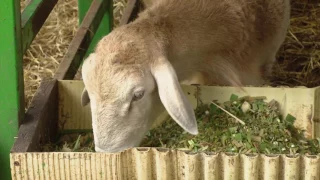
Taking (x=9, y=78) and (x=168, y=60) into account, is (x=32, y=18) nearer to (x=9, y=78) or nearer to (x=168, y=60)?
(x=9, y=78)

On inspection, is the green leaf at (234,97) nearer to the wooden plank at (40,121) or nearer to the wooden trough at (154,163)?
the wooden trough at (154,163)

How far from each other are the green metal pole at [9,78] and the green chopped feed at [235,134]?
0.20 metres

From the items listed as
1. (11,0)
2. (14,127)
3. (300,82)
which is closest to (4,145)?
(14,127)

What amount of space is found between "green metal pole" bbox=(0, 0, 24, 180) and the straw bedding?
5.08ft

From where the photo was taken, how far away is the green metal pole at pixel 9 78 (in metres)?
2.88

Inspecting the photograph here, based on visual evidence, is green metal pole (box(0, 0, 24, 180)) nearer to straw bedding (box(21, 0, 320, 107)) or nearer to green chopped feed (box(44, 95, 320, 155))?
green chopped feed (box(44, 95, 320, 155))

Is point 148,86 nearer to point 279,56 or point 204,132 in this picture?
point 204,132

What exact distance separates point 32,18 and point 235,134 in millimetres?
1147

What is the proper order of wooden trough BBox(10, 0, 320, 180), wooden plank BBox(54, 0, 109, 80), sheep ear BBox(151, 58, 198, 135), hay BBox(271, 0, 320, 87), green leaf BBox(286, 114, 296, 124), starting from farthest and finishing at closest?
1. hay BBox(271, 0, 320, 87)
2. wooden plank BBox(54, 0, 109, 80)
3. green leaf BBox(286, 114, 296, 124)
4. sheep ear BBox(151, 58, 198, 135)
5. wooden trough BBox(10, 0, 320, 180)

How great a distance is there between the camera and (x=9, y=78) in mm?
2955

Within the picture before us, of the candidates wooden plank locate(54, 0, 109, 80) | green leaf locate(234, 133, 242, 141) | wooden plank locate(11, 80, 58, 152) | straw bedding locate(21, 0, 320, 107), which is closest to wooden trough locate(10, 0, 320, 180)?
wooden plank locate(11, 80, 58, 152)

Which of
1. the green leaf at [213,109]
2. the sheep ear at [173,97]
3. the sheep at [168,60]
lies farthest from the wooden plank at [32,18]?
the green leaf at [213,109]

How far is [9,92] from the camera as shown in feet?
9.75

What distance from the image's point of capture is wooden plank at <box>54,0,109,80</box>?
3.72m
